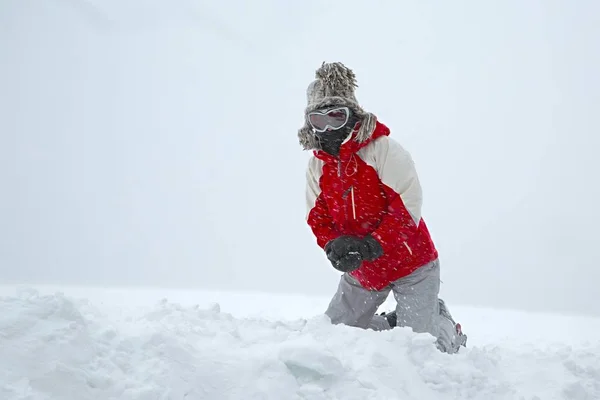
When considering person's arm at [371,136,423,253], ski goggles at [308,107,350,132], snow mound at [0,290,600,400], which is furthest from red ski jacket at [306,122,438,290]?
snow mound at [0,290,600,400]

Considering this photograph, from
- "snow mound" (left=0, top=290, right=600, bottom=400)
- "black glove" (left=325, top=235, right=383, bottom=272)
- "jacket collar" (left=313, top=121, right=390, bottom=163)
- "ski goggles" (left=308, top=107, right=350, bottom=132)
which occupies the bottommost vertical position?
"snow mound" (left=0, top=290, right=600, bottom=400)

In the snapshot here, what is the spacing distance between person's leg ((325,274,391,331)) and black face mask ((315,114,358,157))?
2.98ft

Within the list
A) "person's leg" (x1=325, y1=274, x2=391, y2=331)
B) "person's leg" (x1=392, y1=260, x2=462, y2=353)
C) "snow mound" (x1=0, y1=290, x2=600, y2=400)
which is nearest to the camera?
"snow mound" (x1=0, y1=290, x2=600, y2=400)

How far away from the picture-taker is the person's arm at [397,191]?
3.10 m

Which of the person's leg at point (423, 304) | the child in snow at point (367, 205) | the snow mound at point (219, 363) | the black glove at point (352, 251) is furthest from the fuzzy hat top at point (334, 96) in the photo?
the snow mound at point (219, 363)

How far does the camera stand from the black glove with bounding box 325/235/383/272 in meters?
3.10

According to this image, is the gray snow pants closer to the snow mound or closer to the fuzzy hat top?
the snow mound

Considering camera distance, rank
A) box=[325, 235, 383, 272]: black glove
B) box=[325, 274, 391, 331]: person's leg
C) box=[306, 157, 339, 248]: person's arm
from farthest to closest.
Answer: box=[325, 274, 391, 331]: person's leg → box=[306, 157, 339, 248]: person's arm → box=[325, 235, 383, 272]: black glove

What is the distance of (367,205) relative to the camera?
3227 millimetres

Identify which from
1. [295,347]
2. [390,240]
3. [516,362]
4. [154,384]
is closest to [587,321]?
[516,362]

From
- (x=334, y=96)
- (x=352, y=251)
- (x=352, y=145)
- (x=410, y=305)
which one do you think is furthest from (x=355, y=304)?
(x=334, y=96)

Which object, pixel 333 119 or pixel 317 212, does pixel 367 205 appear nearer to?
pixel 317 212

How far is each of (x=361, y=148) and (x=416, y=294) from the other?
0.95 m

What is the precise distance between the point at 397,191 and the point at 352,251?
1.44ft
